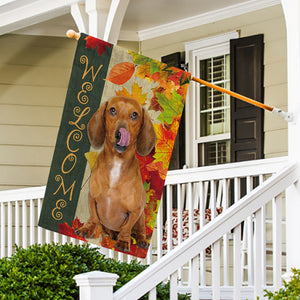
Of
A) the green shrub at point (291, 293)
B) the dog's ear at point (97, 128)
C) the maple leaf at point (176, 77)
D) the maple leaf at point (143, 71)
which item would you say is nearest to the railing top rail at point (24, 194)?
the dog's ear at point (97, 128)

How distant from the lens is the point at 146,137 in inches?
174

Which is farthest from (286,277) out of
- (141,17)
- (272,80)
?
(141,17)

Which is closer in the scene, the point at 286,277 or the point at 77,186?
the point at 286,277

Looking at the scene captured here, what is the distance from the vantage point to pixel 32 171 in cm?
802

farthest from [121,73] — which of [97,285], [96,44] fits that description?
[97,285]

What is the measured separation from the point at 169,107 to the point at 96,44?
599 mm

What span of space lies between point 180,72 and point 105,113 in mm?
565

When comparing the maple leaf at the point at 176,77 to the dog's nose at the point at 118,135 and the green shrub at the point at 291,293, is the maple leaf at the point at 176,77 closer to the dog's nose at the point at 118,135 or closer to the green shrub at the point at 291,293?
the dog's nose at the point at 118,135

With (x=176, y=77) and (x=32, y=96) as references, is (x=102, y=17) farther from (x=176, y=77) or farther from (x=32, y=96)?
(x=32, y=96)

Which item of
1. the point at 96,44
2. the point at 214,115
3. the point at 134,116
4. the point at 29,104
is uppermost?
the point at 29,104

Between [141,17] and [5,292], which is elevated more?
[141,17]

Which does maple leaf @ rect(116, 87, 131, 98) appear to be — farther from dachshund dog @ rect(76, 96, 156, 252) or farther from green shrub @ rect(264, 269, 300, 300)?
green shrub @ rect(264, 269, 300, 300)

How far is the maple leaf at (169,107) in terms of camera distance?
170 inches

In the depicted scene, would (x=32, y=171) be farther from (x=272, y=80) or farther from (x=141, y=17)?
(x=272, y=80)
